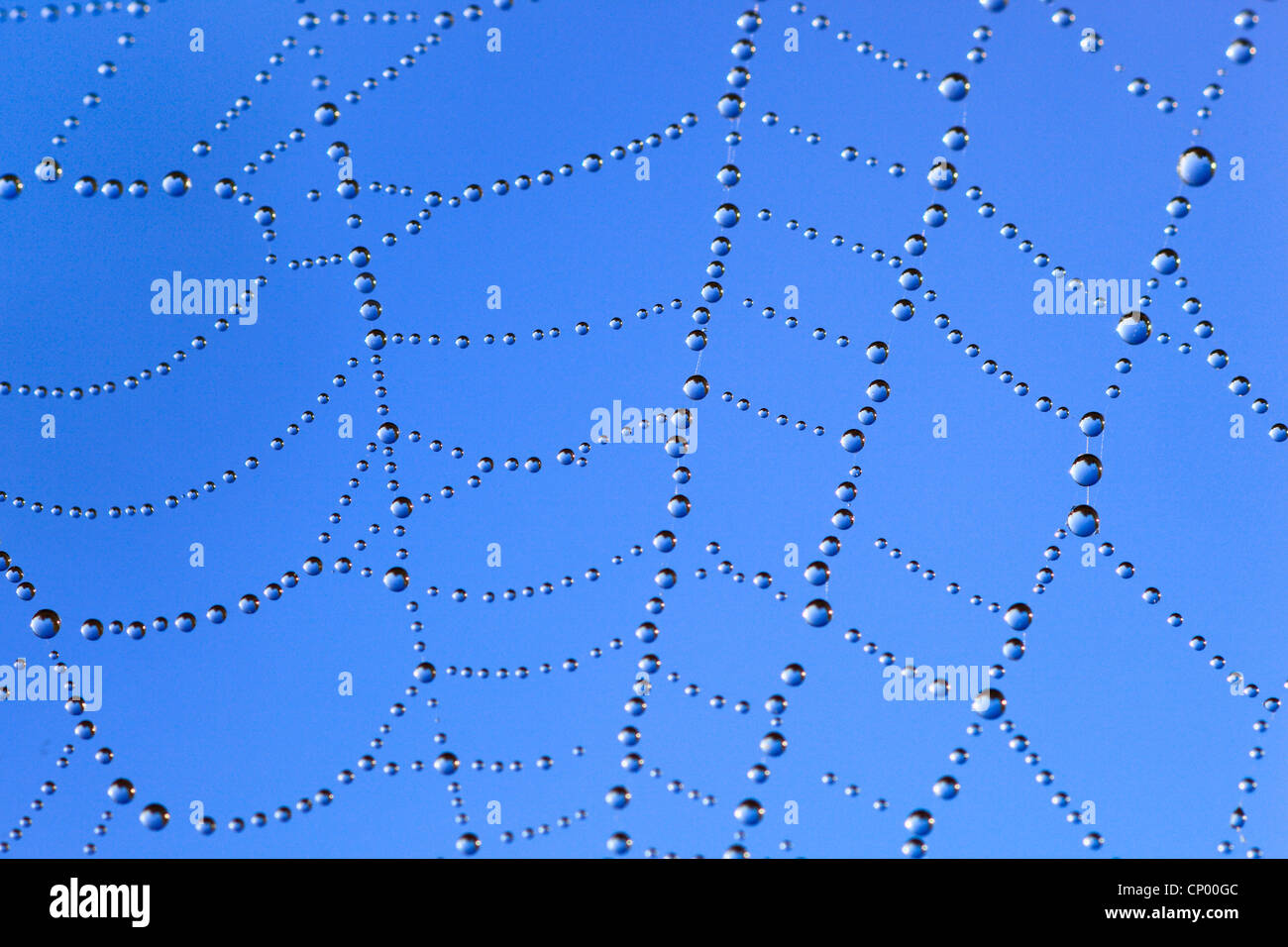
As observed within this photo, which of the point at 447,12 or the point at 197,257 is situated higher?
the point at 447,12

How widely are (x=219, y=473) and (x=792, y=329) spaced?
614 mm

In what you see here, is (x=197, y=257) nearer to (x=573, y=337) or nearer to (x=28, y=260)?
(x=28, y=260)

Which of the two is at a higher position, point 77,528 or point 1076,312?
point 1076,312

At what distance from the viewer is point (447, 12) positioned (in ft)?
2.91

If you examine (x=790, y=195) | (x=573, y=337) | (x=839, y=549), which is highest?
(x=790, y=195)

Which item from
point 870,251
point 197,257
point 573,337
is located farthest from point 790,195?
point 197,257
